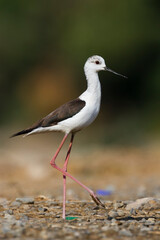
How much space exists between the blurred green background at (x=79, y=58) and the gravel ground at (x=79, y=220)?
1280 centimetres

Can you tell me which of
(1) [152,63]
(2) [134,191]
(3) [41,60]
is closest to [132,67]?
(1) [152,63]

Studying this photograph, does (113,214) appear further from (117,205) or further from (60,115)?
A: (60,115)

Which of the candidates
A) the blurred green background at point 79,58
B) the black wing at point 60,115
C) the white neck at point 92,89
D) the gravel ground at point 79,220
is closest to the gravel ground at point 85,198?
the gravel ground at point 79,220

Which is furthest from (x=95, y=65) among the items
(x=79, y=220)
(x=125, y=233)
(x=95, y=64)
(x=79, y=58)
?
(x=79, y=58)

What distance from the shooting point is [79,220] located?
6430 millimetres

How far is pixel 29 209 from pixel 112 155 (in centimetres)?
730

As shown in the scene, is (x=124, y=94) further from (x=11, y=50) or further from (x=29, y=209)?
(x=29, y=209)

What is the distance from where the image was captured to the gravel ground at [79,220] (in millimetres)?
5652

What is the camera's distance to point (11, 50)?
26156mm

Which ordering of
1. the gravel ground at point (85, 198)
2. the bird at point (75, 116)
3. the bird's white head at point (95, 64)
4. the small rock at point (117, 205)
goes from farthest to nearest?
the small rock at point (117, 205)
the bird's white head at point (95, 64)
the bird at point (75, 116)
the gravel ground at point (85, 198)

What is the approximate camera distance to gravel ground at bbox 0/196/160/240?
5.65m

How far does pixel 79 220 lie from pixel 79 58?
708 inches

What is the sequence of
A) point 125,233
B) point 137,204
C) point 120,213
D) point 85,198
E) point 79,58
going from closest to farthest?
point 125,233
point 120,213
point 137,204
point 85,198
point 79,58

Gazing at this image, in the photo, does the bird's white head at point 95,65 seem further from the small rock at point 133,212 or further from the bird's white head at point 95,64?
the small rock at point 133,212
